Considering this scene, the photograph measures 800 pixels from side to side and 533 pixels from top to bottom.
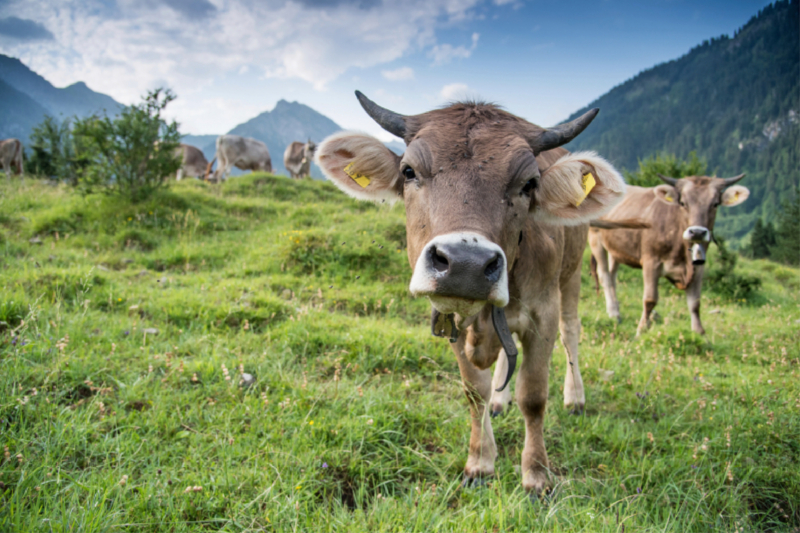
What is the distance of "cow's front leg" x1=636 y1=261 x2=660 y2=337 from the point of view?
651cm

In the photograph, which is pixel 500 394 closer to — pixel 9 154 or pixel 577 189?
pixel 577 189

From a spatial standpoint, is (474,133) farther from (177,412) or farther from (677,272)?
(677,272)

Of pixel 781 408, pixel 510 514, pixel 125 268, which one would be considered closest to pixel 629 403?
pixel 781 408

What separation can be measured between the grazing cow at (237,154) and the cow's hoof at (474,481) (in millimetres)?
19371

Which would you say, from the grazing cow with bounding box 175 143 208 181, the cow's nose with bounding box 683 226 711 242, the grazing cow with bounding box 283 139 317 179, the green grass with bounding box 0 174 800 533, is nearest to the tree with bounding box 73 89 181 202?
the green grass with bounding box 0 174 800 533

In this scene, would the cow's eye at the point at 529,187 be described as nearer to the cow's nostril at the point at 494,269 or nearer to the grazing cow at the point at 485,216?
the grazing cow at the point at 485,216

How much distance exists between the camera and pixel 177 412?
2727 millimetres

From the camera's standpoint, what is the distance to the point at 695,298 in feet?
21.2

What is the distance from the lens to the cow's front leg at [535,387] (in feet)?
8.76

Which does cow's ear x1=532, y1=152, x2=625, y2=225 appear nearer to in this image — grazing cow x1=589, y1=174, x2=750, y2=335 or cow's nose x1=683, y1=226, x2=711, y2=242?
grazing cow x1=589, y1=174, x2=750, y2=335

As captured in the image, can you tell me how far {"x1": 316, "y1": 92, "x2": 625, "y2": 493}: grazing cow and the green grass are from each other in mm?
542

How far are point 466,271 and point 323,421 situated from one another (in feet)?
5.61

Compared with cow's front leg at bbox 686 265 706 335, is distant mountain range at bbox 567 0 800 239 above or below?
above

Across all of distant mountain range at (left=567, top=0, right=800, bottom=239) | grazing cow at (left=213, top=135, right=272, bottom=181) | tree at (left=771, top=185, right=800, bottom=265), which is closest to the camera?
grazing cow at (left=213, top=135, right=272, bottom=181)
